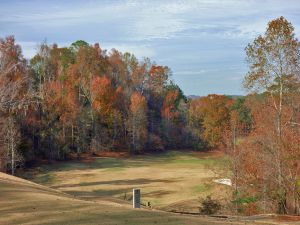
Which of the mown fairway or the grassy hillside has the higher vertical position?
the grassy hillside

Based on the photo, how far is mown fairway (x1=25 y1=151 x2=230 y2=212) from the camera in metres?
34.5

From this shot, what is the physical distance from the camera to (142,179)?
1854 inches

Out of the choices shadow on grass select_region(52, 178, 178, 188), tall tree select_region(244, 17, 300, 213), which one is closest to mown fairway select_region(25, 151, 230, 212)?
shadow on grass select_region(52, 178, 178, 188)

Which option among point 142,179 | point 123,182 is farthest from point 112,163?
point 123,182

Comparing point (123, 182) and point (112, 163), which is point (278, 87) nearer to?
point (123, 182)

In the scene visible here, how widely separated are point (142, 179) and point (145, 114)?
1312 inches

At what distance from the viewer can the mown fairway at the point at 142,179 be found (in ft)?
113

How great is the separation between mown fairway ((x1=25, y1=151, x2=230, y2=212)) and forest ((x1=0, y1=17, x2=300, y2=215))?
3856 millimetres

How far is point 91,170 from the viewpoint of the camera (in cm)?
5512

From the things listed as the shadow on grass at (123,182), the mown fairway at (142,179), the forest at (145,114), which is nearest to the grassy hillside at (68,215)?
the forest at (145,114)

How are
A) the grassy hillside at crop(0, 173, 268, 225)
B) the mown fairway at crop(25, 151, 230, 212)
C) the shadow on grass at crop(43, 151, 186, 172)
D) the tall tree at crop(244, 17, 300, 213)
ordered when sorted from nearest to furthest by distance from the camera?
the grassy hillside at crop(0, 173, 268, 225) → the tall tree at crop(244, 17, 300, 213) → the mown fairway at crop(25, 151, 230, 212) → the shadow on grass at crop(43, 151, 186, 172)

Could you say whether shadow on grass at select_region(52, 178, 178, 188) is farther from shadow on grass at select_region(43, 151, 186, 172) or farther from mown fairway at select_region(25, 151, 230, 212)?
shadow on grass at select_region(43, 151, 186, 172)

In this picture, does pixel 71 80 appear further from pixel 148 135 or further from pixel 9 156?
pixel 9 156

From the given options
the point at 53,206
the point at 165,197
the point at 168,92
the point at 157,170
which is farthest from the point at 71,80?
the point at 53,206
